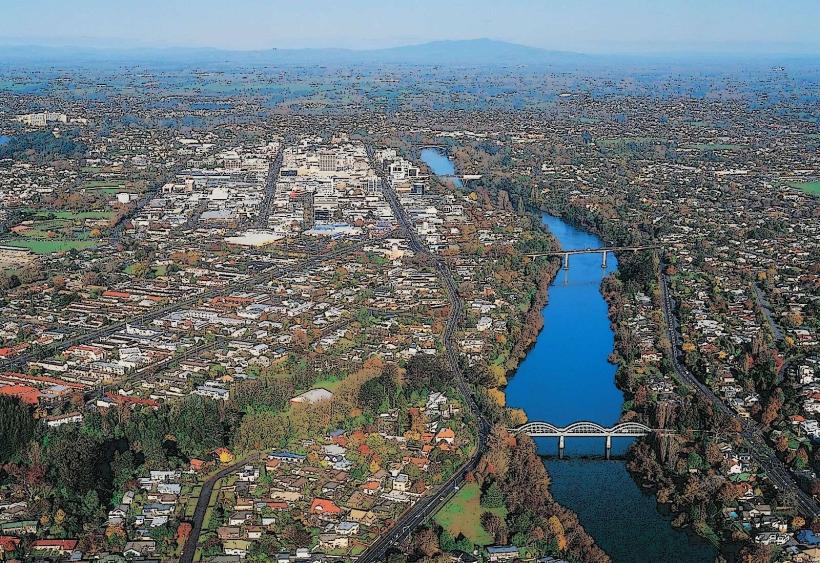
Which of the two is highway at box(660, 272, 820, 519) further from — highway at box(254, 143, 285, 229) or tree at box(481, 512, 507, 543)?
highway at box(254, 143, 285, 229)

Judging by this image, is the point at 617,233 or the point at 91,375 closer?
the point at 91,375

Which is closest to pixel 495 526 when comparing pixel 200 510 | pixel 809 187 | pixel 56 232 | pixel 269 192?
pixel 200 510

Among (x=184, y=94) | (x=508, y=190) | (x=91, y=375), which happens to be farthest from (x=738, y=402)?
(x=184, y=94)

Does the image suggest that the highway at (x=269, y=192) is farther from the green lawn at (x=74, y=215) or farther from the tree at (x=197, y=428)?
the tree at (x=197, y=428)

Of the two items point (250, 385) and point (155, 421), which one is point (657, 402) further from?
point (155, 421)

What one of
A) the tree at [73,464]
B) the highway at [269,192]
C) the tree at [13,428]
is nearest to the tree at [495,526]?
the tree at [73,464]

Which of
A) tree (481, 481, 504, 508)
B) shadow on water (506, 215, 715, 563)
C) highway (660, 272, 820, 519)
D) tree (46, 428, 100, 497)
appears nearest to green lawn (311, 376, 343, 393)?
shadow on water (506, 215, 715, 563)
